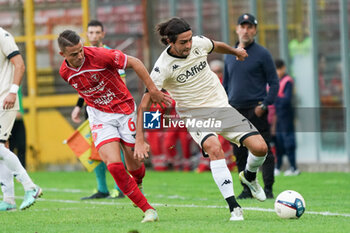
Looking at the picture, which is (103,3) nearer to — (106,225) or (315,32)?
(315,32)

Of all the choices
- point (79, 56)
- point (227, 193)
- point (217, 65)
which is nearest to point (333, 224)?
point (227, 193)

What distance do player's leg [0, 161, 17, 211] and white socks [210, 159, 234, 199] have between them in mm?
3078

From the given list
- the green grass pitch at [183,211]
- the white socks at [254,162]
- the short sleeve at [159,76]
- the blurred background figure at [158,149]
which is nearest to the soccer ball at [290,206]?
the green grass pitch at [183,211]

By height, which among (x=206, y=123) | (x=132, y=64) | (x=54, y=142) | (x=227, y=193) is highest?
(x=132, y=64)

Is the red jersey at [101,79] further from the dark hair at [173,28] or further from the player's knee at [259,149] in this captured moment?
the player's knee at [259,149]

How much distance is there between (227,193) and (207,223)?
1.12ft

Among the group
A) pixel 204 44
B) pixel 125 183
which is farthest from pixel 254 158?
pixel 125 183

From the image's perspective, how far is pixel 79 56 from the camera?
7.67 meters

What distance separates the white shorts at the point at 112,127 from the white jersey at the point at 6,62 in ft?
5.41

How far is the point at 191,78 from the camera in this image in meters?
8.01

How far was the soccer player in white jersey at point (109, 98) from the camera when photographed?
764 cm

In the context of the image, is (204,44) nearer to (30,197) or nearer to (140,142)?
(140,142)

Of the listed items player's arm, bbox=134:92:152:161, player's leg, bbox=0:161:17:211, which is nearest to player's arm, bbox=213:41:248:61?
player's arm, bbox=134:92:152:161

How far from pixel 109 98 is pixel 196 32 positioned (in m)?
10.7
